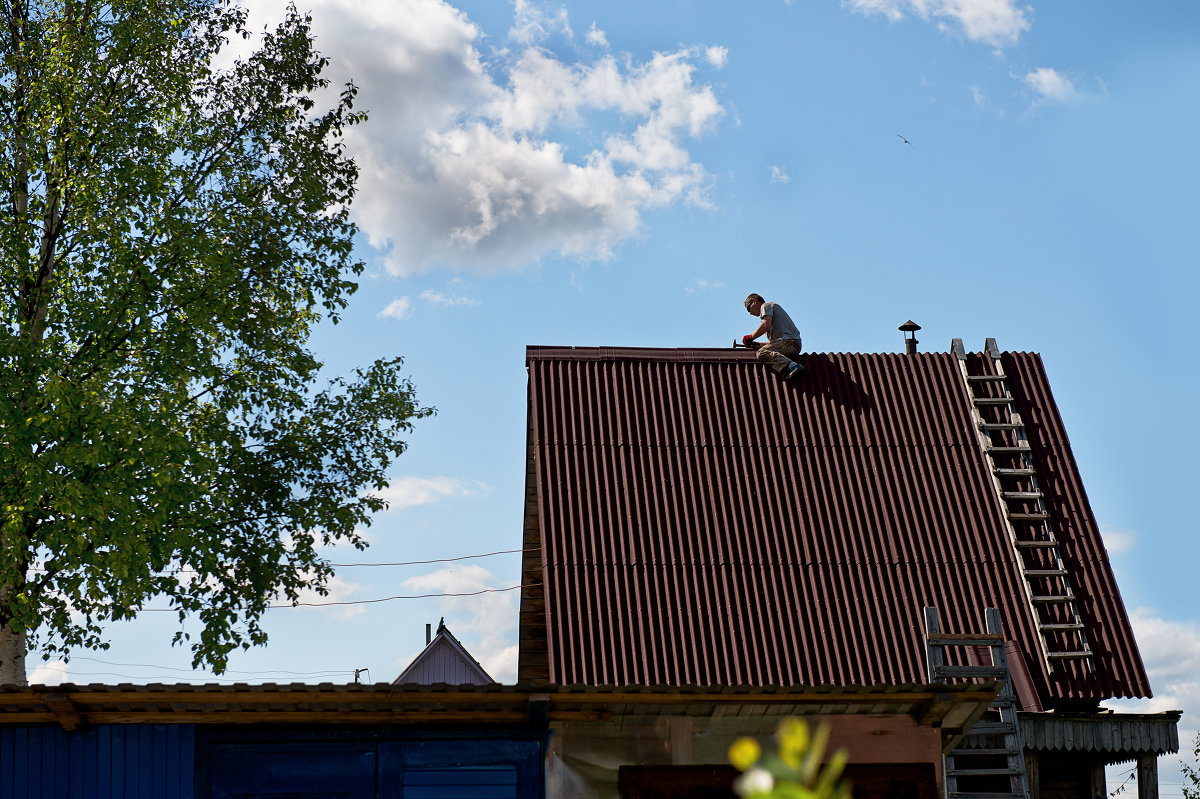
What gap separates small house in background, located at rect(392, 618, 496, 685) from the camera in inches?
1971

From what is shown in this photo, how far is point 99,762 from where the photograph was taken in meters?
11.4

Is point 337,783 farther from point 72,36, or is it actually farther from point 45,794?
point 72,36

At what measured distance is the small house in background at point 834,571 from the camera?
1232 cm

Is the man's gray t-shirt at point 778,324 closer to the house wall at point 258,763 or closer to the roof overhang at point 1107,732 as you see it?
the roof overhang at point 1107,732

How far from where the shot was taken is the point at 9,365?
18.3 meters

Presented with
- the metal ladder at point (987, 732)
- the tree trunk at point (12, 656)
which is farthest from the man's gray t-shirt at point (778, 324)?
the tree trunk at point (12, 656)

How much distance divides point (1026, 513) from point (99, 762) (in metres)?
12.8

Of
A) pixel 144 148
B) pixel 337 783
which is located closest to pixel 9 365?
pixel 144 148

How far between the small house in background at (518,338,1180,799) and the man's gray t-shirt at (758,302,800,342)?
0.60 meters

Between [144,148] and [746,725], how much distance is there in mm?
14388

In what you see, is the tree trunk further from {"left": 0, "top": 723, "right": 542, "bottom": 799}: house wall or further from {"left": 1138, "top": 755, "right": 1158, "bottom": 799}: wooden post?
{"left": 1138, "top": 755, "right": 1158, "bottom": 799}: wooden post

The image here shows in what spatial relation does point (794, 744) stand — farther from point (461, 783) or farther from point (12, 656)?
point (12, 656)

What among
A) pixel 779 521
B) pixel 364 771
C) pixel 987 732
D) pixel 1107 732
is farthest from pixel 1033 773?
pixel 364 771

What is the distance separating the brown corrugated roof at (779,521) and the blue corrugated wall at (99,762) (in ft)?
15.7
